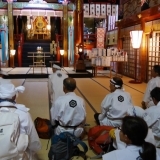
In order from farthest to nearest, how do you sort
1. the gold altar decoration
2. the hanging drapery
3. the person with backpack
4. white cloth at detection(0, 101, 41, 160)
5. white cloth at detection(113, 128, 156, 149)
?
the gold altar decoration
the hanging drapery
white cloth at detection(113, 128, 156, 149)
white cloth at detection(0, 101, 41, 160)
the person with backpack

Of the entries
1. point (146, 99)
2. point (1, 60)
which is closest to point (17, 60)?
point (1, 60)

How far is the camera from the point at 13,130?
5.48 feet

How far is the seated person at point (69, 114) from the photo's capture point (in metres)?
2.70

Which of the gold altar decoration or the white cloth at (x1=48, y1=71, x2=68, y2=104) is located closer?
the white cloth at (x1=48, y1=71, x2=68, y2=104)

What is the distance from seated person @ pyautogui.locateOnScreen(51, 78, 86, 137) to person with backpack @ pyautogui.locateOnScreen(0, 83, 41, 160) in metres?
0.66

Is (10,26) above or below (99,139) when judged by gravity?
above

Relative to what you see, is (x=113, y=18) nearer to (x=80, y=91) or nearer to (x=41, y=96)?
(x=80, y=91)

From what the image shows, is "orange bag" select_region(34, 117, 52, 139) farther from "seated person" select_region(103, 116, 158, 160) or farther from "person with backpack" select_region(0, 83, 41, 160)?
"seated person" select_region(103, 116, 158, 160)

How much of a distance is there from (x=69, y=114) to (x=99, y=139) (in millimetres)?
403

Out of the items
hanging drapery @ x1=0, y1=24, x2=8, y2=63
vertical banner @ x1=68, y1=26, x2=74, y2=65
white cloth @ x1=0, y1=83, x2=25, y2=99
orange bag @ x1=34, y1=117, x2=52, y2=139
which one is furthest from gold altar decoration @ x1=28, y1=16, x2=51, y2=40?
white cloth @ x1=0, y1=83, x2=25, y2=99

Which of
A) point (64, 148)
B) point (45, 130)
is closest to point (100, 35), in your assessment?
point (45, 130)

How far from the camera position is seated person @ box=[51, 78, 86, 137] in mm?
2701

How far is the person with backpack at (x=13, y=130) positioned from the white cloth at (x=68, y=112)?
66cm

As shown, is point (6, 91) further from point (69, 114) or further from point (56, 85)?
point (56, 85)
